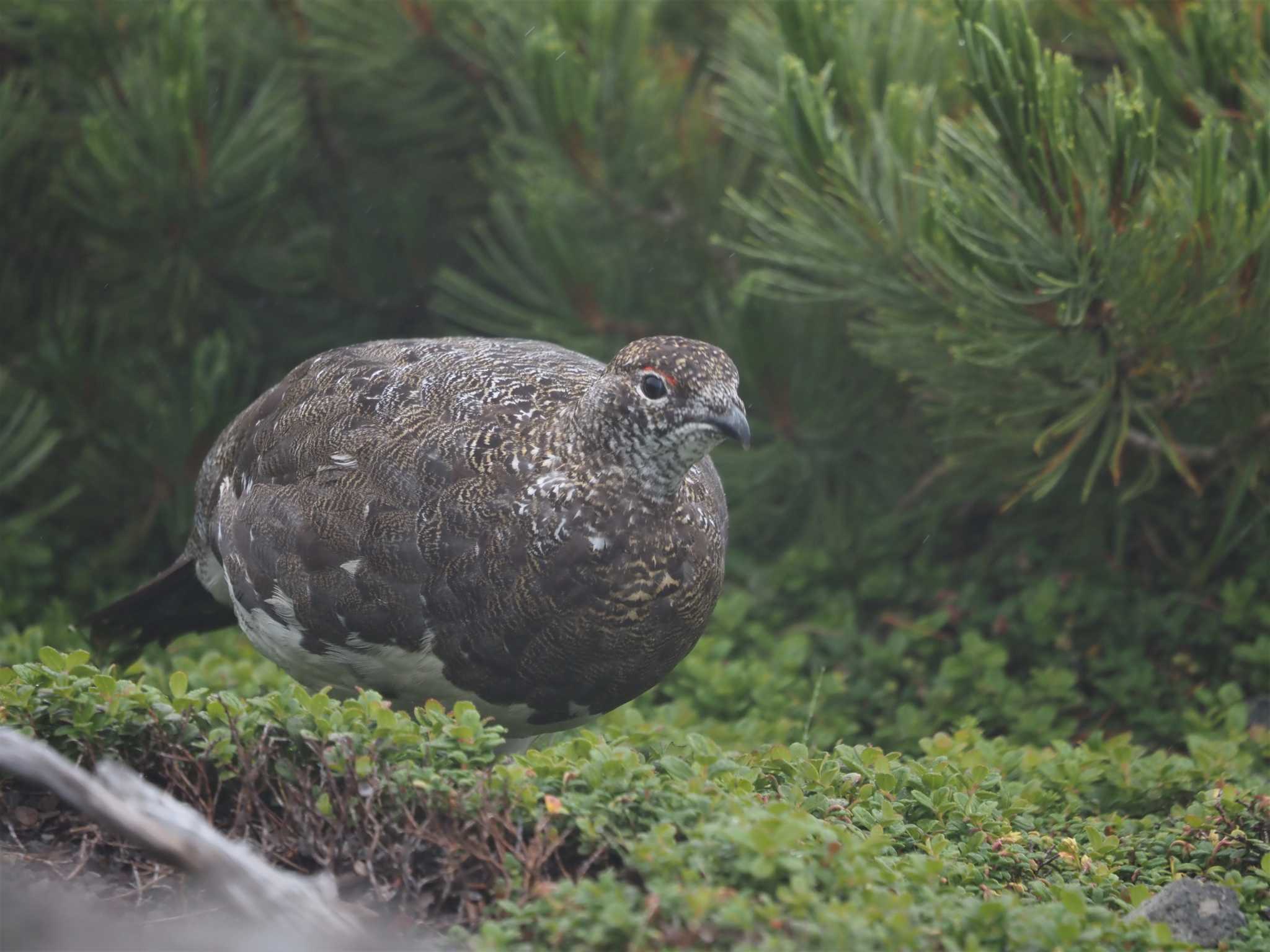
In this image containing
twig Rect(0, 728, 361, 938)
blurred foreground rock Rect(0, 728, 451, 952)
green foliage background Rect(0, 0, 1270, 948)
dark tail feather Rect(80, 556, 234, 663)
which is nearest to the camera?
blurred foreground rock Rect(0, 728, 451, 952)

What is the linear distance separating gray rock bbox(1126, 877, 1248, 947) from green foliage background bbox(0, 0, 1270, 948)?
1.50 feet

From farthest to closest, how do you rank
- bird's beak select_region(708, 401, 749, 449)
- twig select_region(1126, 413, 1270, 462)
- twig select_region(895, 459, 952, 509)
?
1. twig select_region(895, 459, 952, 509)
2. twig select_region(1126, 413, 1270, 462)
3. bird's beak select_region(708, 401, 749, 449)

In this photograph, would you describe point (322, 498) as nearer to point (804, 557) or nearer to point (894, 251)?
point (894, 251)

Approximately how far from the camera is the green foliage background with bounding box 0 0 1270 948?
14.3 feet

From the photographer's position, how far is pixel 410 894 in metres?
2.65

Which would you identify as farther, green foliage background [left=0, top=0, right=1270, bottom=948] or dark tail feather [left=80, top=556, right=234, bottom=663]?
dark tail feather [left=80, top=556, right=234, bottom=663]

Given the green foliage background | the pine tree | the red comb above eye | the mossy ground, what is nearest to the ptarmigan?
the red comb above eye

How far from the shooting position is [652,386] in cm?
334

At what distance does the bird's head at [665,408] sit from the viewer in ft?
10.7

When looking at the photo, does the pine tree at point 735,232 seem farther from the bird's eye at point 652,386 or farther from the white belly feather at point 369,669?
the white belly feather at point 369,669

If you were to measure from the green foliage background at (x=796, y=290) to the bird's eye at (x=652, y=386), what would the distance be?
3.11ft

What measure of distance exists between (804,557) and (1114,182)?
2.22m

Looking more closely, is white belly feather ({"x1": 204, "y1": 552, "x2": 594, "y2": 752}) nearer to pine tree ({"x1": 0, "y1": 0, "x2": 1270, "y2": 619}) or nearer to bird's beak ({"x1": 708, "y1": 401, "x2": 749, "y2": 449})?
bird's beak ({"x1": 708, "y1": 401, "x2": 749, "y2": 449})

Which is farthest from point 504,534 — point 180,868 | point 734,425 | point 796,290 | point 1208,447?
point 1208,447
